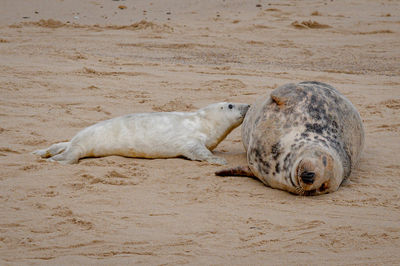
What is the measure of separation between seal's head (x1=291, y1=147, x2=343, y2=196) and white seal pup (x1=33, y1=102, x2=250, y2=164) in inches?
50.6

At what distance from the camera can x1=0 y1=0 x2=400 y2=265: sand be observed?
142 inches

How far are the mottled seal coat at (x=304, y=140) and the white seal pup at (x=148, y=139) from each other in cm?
83

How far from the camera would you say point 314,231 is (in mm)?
3816

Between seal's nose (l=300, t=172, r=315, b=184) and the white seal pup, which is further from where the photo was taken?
the white seal pup

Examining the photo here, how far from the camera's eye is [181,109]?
297 inches

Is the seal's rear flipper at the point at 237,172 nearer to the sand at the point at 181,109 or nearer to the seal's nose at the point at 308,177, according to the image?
the sand at the point at 181,109

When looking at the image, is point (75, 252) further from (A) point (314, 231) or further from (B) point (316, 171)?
(B) point (316, 171)

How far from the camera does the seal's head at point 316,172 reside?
4406 millimetres

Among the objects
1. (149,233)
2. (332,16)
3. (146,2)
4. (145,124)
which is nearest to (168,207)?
(149,233)

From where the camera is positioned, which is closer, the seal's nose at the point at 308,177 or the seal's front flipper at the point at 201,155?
the seal's nose at the point at 308,177

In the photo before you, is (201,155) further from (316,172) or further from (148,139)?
(316,172)

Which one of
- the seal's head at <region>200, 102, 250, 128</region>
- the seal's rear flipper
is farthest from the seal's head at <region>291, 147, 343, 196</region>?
the seal's head at <region>200, 102, 250, 128</region>

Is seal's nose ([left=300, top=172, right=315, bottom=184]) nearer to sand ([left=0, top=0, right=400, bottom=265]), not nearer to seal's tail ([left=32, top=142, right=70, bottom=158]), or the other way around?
sand ([left=0, top=0, right=400, bottom=265])

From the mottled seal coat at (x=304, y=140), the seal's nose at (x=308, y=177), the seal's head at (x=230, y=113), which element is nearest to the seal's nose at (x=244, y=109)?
the seal's head at (x=230, y=113)
